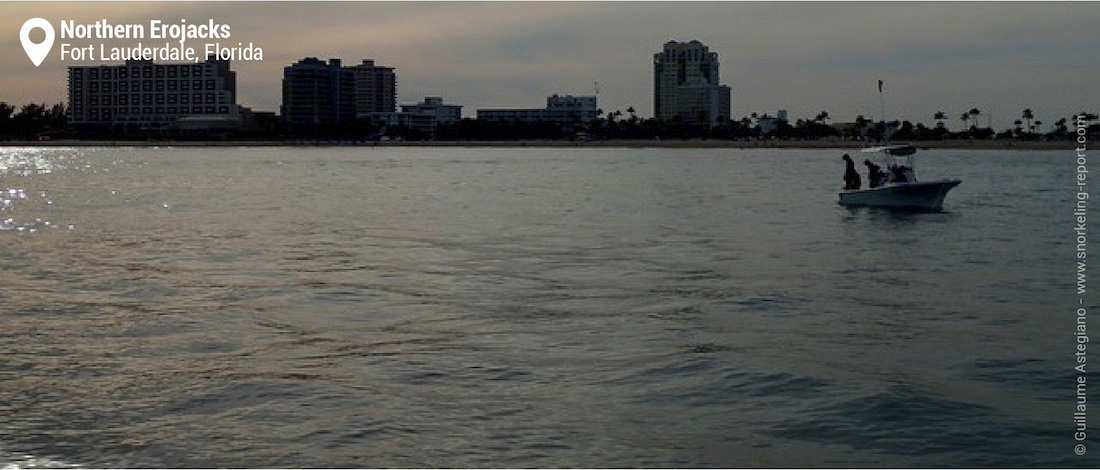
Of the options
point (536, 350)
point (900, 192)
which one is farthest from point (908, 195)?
point (536, 350)

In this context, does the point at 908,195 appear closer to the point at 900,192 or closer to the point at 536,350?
the point at 900,192

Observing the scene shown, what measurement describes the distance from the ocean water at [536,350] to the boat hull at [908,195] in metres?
8.34

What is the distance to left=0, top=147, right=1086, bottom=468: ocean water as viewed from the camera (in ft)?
41.4

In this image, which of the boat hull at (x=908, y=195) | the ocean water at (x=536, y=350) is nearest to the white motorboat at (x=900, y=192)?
the boat hull at (x=908, y=195)

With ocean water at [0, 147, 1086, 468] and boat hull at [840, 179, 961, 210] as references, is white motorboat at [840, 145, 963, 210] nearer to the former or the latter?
boat hull at [840, 179, 961, 210]

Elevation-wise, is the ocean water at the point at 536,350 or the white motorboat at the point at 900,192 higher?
the white motorboat at the point at 900,192

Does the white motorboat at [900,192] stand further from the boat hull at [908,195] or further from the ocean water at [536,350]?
the ocean water at [536,350]

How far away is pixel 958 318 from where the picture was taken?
20938mm

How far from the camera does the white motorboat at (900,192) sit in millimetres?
46531

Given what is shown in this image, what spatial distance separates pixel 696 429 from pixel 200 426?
520 centimetres

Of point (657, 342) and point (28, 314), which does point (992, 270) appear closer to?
point (657, 342)

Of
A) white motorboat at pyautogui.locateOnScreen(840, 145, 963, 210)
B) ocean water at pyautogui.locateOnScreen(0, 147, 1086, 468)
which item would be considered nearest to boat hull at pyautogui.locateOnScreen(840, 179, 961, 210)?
white motorboat at pyautogui.locateOnScreen(840, 145, 963, 210)

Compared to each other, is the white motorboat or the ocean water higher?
the white motorboat

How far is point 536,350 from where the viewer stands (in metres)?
17.5
